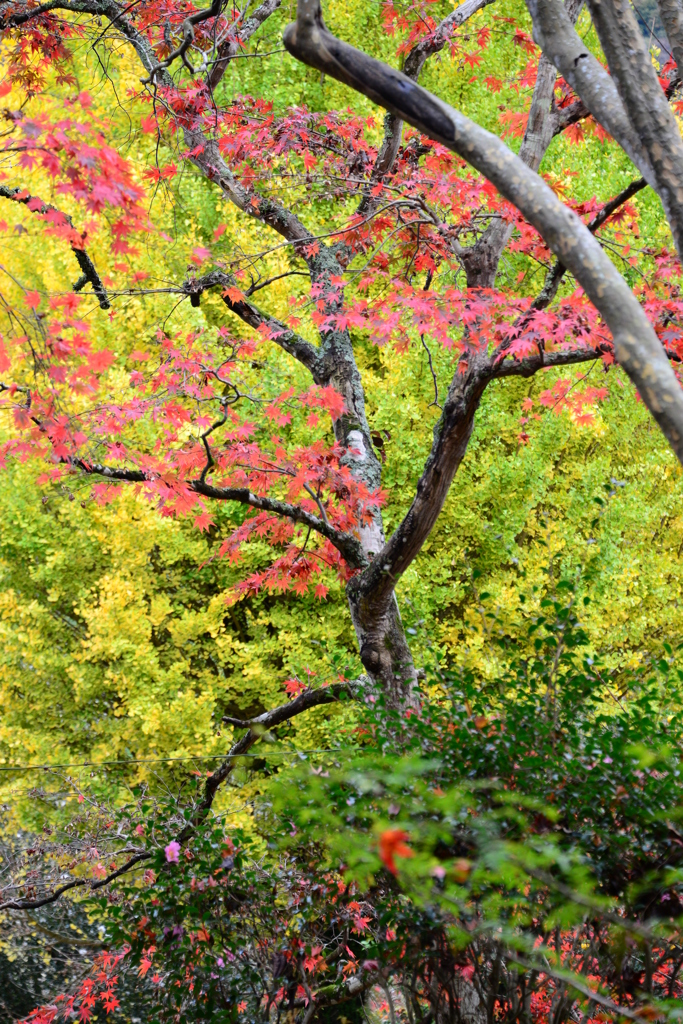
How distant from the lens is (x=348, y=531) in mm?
4773

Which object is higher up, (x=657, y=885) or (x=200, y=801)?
(x=200, y=801)

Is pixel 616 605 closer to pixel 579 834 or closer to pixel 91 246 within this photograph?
pixel 579 834

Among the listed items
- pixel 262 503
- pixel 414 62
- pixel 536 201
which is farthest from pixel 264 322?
pixel 536 201

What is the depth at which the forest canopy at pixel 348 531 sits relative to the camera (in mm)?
2414

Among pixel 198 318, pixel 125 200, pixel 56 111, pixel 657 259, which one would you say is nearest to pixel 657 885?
pixel 125 200

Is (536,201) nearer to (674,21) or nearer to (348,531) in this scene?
(674,21)

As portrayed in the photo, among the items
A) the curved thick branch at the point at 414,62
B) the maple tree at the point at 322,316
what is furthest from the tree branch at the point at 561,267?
the curved thick branch at the point at 414,62

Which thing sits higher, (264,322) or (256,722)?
(264,322)

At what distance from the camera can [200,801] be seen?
475 centimetres

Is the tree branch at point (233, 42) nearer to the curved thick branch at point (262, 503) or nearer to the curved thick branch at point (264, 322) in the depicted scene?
the curved thick branch at point (264, 322)

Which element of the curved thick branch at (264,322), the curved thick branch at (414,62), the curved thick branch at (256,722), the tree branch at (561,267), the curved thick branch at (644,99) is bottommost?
the curved thick branch at (256,722)

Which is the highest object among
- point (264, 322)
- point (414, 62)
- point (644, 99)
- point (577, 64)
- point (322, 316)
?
point (414, 62)

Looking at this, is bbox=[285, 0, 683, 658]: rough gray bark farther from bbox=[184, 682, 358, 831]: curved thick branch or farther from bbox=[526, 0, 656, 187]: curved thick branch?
bbox=[184, 682, 358, 831]: curved thick branch

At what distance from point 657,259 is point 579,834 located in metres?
3.41
